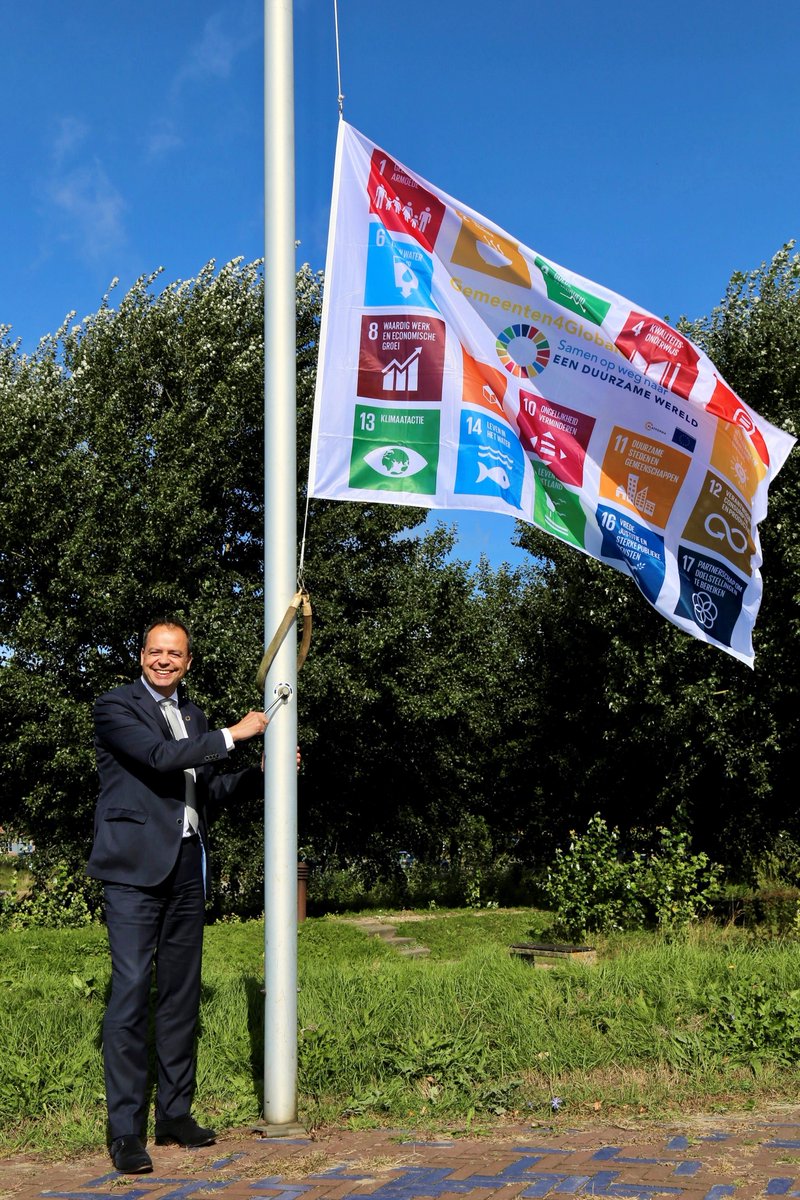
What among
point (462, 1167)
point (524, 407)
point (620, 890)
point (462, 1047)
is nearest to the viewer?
point (462, 1167)

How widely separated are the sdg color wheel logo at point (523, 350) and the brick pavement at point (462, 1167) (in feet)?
11.7

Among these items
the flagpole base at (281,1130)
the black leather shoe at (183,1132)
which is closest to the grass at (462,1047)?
the flagpole base at (281,1130)

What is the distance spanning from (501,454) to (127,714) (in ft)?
7.50

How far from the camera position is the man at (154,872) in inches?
169

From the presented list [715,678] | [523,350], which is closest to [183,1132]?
[523,350]

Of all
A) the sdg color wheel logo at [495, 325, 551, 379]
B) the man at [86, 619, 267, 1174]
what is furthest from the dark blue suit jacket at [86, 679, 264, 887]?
the sdg color wheel logo at [495, 325, 551, 379]

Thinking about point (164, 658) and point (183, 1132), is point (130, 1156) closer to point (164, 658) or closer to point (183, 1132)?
point (183, 1132)

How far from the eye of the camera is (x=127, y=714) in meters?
4.54

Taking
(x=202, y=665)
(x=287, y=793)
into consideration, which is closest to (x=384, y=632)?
(x=202, y=665)

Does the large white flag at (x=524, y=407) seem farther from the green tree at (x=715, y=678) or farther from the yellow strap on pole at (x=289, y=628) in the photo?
the green tree at (x=715, y=678)

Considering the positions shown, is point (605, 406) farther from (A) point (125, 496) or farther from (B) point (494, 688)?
(B) point (494, 688)

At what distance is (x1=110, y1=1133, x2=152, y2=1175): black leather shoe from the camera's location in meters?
4.02

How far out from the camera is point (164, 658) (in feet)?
15.5

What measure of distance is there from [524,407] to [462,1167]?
3562mm
